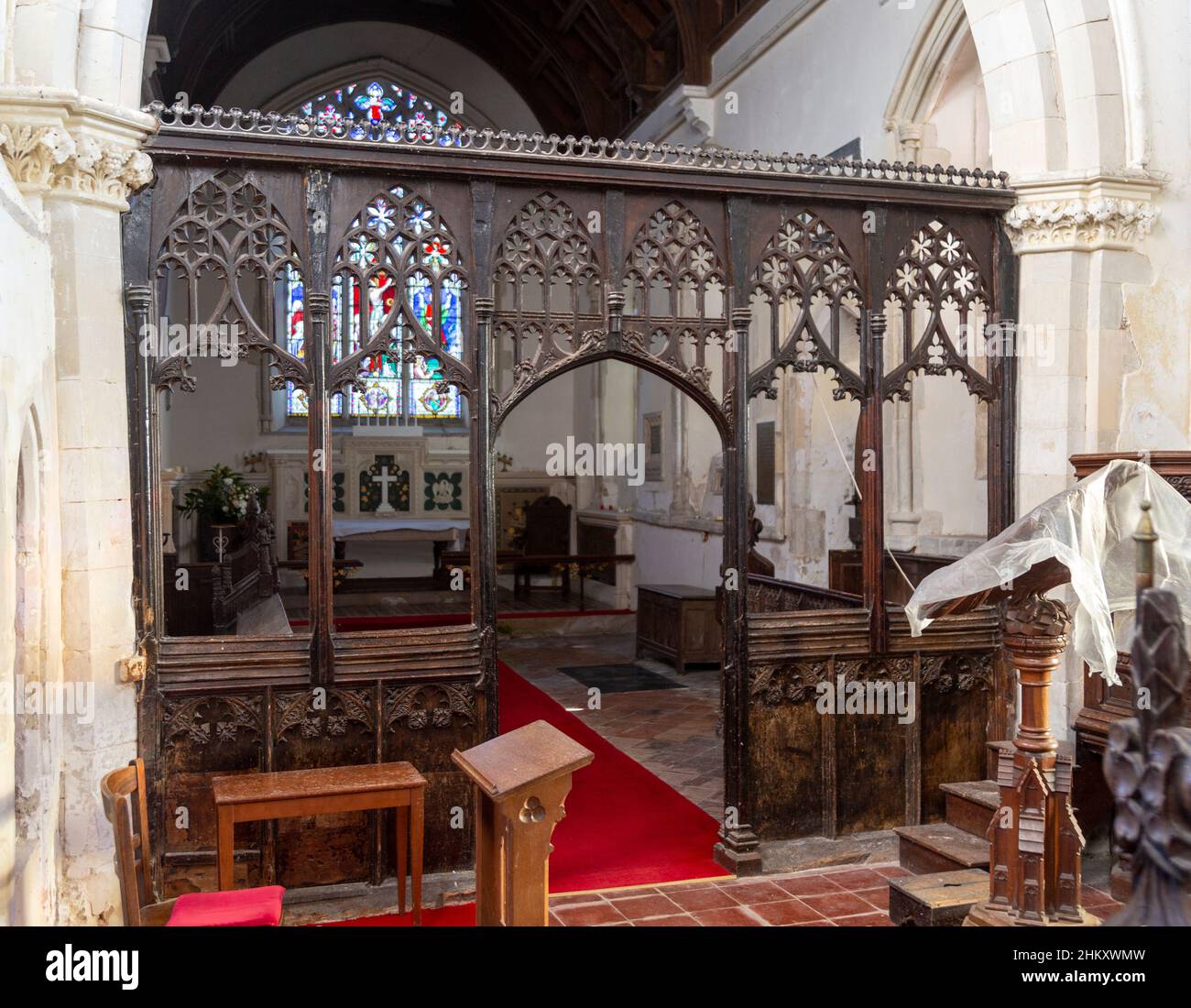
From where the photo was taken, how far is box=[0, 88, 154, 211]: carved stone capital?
167 inches

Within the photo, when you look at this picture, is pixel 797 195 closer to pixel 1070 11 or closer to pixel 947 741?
pixel 1070 11

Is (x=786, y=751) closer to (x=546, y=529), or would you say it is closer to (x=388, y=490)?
(x=546, y=529)

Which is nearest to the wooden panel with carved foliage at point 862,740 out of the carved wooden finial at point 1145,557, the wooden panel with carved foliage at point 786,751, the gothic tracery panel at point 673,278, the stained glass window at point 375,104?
the wooden panel with carved foliage at point 786,751

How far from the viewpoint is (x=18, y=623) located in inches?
167

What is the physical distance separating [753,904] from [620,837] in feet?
3.28

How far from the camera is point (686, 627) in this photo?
33.0ft

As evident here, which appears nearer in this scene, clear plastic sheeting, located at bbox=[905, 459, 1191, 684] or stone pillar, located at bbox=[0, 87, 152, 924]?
clear plastic sheeting, located at bbox=[905, 459, 1191, 684]

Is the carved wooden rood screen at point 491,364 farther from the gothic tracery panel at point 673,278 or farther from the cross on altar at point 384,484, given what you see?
the cross on altar at point 384,484

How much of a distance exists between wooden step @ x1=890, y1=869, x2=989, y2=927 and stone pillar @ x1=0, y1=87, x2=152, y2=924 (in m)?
3.05

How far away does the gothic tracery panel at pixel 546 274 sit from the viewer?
5.21 meters

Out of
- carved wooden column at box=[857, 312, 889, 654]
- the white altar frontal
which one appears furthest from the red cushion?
the white altar frontal

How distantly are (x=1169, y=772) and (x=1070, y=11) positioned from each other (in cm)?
500

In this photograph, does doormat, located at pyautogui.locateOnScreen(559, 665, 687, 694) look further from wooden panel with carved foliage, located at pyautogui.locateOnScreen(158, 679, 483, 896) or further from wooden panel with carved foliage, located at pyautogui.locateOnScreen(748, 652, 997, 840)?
wooden panel with carved foliage, located at pyautogui.locateOnScreen(158, 679, 483, 896)

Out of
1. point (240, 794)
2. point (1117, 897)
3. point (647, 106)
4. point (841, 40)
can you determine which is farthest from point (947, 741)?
point (647, 106)
